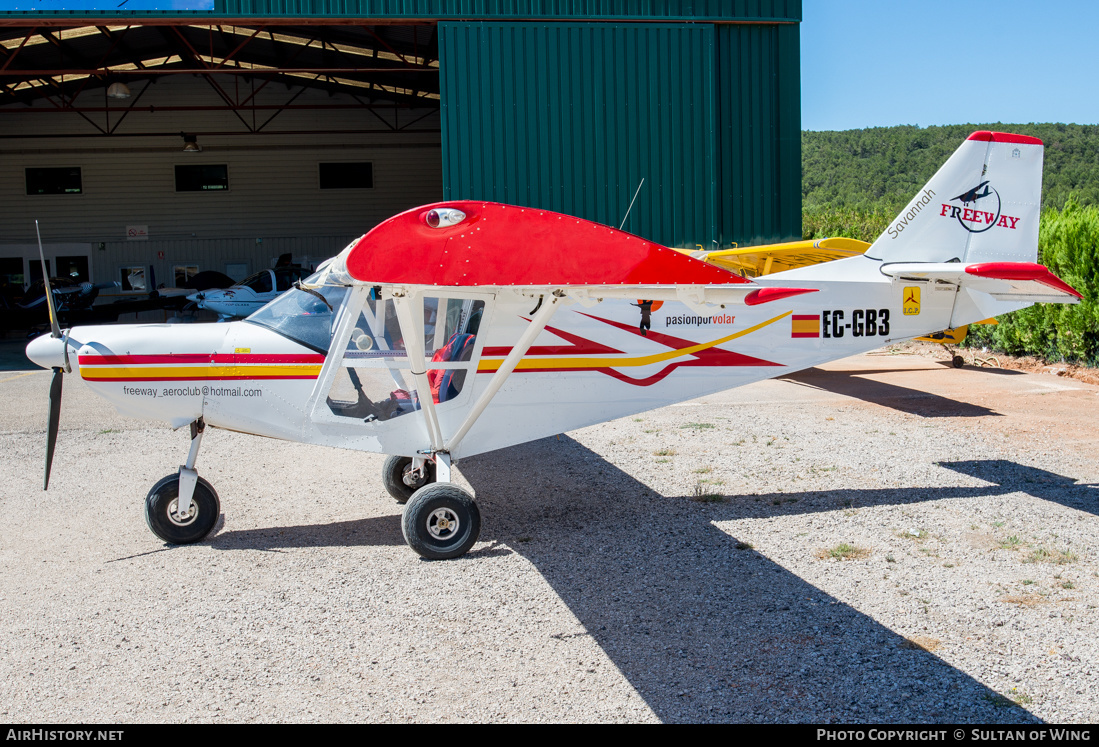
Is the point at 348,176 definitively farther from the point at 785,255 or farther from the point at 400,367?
the point at 400,367

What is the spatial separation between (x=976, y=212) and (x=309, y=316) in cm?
563

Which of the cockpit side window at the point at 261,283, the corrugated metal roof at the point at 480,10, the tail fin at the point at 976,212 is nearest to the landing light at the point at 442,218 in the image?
the tail fin at the point at 976,212

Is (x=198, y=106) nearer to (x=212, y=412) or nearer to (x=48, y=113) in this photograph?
(x=48, y=113)

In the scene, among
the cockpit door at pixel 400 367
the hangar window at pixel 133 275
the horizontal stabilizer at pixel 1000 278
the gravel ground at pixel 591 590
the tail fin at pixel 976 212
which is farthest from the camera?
the hangar window at pixel 133 275

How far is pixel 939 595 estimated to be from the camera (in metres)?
4.41

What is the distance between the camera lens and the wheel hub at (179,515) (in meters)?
5.39

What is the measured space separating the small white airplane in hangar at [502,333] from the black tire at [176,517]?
0.5 inches

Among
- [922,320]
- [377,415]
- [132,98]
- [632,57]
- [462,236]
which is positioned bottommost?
[377,415]

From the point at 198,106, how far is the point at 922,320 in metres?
27.0

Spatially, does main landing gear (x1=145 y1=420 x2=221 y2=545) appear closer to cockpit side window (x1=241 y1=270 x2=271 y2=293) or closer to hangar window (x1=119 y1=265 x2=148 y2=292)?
cockpit side window (x1=241 y1=270 x2=271 y2=293)

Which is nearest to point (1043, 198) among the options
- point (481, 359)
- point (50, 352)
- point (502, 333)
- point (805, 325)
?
point (805, 325)

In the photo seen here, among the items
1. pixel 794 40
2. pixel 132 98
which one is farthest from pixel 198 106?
pixel 794 40

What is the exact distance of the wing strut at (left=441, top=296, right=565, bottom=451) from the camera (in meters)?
4.93

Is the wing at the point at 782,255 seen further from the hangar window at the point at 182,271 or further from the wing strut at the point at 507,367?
the hangar window at the point at 182,271
